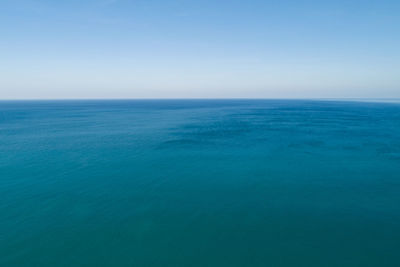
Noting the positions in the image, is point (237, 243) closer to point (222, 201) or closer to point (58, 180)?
point (222, 201)

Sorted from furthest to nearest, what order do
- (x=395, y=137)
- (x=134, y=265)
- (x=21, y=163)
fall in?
(x=395, y=137) → (x=21, y=163) → (x=134, y=265)

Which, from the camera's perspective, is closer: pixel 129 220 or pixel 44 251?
pixel 44 251

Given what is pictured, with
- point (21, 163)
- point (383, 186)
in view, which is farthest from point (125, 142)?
point (383, 186)

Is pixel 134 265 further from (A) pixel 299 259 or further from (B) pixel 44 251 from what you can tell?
(A) pixel 299 259

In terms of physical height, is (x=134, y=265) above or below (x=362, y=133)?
below

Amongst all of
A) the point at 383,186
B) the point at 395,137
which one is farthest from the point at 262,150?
the point at 395,137

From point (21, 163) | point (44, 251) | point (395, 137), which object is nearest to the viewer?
point (44, 251)

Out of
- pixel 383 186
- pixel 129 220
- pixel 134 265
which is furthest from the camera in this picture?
pixel 383 186

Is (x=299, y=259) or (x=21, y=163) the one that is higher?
(x=21, y=163)

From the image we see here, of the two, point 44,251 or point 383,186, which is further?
point 383,186

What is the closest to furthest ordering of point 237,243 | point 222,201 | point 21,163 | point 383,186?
1. point 237,243
2. point 222,201
3. point 383,186
4. point 21,163
